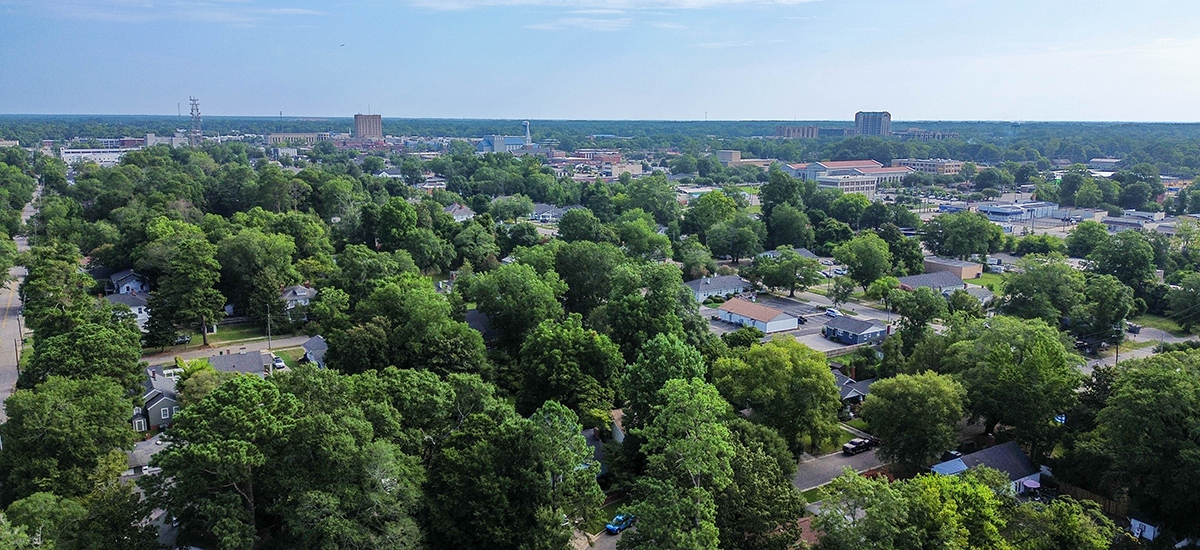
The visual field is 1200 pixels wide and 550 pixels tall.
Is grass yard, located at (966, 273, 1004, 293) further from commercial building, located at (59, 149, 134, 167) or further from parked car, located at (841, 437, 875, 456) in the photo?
commercial building, located at (59, 149, 134, 167)

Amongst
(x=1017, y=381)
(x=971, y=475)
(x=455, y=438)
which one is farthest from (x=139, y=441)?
(x=1017, y=381)

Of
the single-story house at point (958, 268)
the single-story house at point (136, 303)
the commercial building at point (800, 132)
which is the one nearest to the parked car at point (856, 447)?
the single-story house at point (958, 268)

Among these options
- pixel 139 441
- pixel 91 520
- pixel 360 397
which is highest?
pixel 360 397

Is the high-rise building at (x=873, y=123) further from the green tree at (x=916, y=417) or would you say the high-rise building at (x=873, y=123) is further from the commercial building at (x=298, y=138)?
the green tree at (x=916, y=417)

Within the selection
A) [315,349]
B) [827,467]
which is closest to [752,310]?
[827,467]

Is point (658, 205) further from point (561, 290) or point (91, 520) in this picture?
point (91, 520)

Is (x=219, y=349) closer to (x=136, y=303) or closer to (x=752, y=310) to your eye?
(x=136, y=303)
